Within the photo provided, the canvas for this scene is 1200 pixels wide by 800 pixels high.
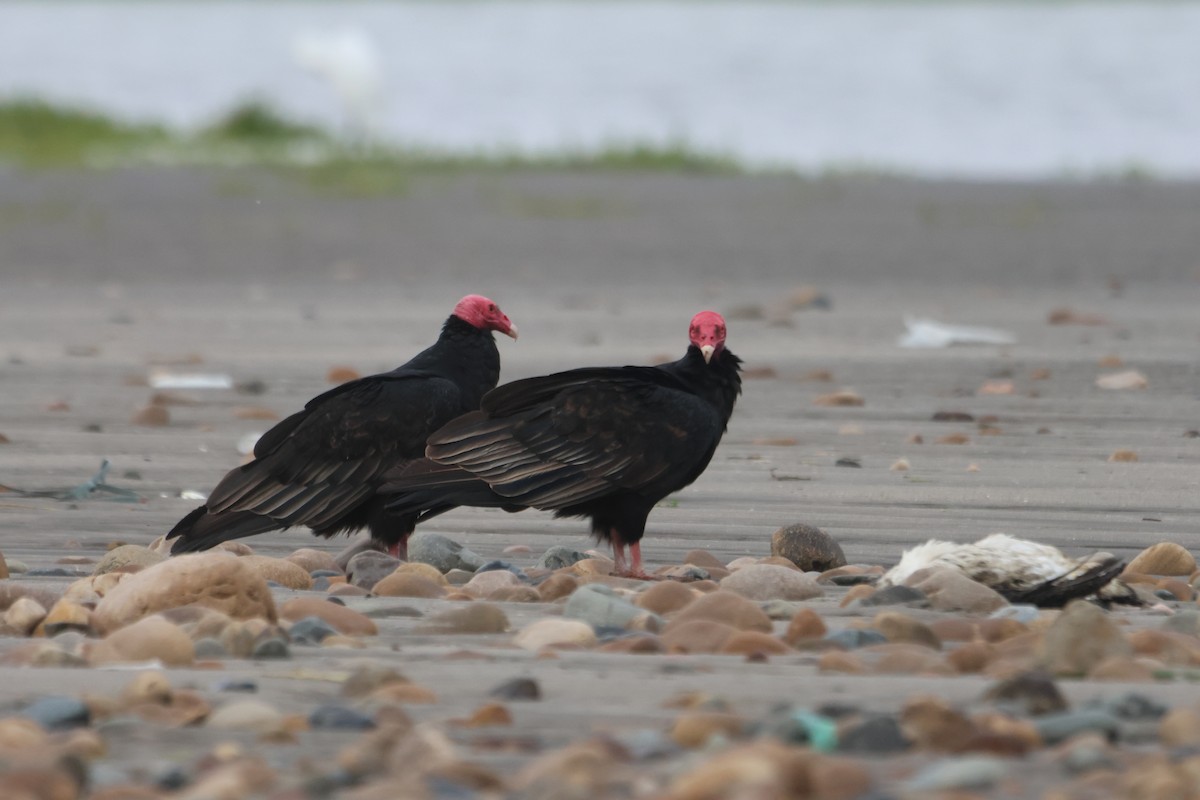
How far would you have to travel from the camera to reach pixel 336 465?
5516 mm

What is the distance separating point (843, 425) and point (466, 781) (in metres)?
5.04

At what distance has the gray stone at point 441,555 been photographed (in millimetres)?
5238

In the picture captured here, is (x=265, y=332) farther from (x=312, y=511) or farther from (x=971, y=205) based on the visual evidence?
(x=971, y=205)

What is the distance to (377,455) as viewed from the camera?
5531mm

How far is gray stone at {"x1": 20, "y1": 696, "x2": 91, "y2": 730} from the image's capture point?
320 centimetres

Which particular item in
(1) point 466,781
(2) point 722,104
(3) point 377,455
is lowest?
(1) point 466,781

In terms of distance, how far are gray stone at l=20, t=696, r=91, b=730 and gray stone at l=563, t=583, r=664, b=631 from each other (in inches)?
45.8

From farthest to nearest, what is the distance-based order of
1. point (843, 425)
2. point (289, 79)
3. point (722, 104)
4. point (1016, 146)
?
point (289, 79) < point (722, 104) < point (1016, 146) < point (843, 425)

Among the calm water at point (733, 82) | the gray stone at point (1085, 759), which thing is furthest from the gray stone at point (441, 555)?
the calm water at point (733, 82)

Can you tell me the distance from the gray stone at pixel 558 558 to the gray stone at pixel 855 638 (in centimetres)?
145

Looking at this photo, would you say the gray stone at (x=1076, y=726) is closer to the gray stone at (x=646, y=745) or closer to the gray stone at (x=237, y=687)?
the gray stone at (x=646, y=745)

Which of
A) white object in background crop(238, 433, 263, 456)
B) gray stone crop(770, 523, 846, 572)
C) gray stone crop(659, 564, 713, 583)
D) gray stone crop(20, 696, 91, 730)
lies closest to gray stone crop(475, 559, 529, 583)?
gray stone crop(659, 564, 713, 583)

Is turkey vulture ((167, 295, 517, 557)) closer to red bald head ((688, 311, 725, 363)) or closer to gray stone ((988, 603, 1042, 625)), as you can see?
red bald head ((688, 311, 725, 363))

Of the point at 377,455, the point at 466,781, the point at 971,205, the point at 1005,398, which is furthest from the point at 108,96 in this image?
the point at 466,781
